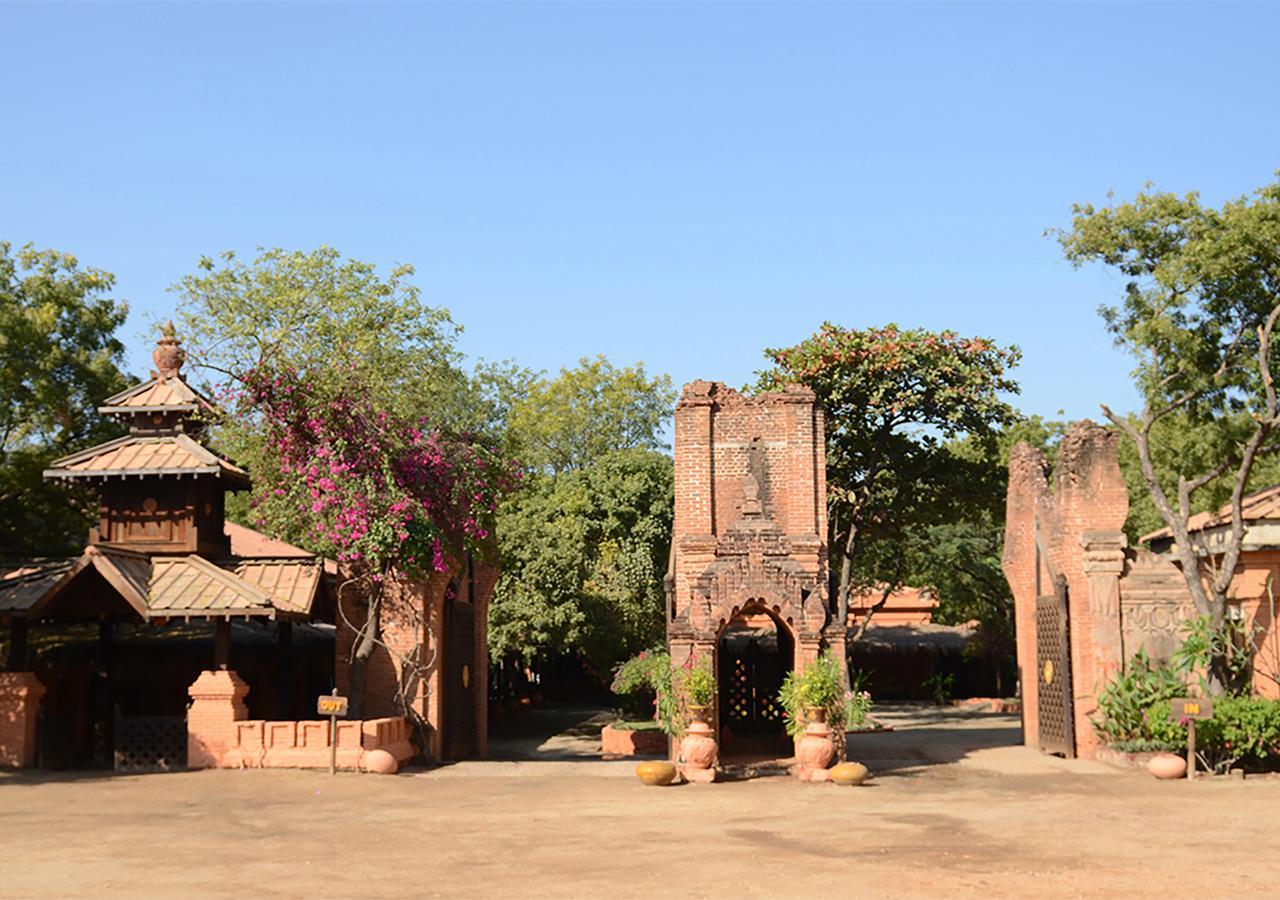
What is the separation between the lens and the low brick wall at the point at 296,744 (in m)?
19.4

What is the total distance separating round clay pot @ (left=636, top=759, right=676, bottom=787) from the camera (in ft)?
59.0

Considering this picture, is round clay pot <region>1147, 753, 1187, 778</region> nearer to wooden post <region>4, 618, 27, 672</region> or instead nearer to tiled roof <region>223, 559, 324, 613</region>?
tiled roof <region>223, 559, 324, 613</region>

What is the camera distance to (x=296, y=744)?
19.5 meters

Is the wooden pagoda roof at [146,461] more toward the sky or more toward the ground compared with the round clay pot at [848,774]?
more toward the sky

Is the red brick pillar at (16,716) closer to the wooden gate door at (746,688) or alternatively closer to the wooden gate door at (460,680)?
the wooden gate door at (460,680)

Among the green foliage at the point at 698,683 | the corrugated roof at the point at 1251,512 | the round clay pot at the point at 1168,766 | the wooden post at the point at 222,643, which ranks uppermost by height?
the corrugated roof at the point at 1251,512

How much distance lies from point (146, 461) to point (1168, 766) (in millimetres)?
17083

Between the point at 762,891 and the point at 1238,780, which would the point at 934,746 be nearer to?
the point at 1238,780

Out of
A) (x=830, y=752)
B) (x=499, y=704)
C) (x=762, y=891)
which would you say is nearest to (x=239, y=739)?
(x=830, y=752)

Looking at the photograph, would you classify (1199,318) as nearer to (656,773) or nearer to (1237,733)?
(1237,733)

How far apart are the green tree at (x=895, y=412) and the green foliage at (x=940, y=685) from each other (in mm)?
12743

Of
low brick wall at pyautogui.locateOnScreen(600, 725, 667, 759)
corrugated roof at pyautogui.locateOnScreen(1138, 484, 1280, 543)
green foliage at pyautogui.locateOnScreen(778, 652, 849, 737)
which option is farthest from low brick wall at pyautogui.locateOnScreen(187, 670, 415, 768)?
corrugated roof at pyautogui.locateOnScreen(1138, 484, 1280, 543)

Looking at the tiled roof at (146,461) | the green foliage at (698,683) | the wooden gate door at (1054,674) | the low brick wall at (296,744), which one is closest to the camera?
the green foliage at (698,683)

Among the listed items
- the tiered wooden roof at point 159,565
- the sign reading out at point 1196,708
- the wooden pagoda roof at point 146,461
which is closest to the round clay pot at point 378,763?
the tiered wooden roof at point 159,565
